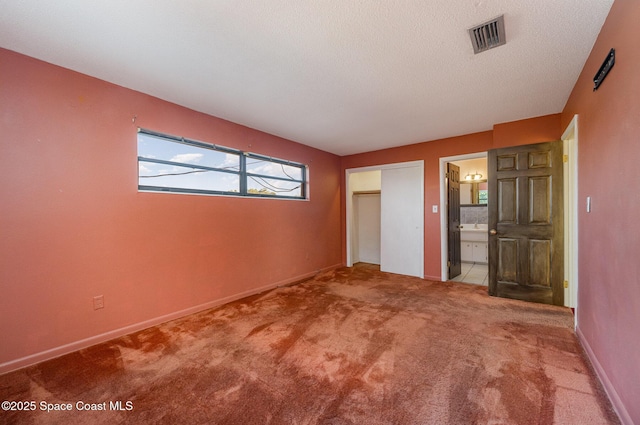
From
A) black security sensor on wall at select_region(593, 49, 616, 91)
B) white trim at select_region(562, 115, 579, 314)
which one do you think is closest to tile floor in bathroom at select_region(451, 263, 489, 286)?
white trim at select_region(562, 115, 579, 314)

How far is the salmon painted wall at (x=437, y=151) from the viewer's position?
3459 mm

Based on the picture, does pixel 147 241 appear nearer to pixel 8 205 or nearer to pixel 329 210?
pixel 8 205

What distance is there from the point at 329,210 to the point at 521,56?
378 cm

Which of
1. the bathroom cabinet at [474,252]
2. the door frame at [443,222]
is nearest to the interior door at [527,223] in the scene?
the door frame at [443,222]

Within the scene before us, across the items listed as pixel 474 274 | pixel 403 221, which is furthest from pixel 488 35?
pixel 474 274

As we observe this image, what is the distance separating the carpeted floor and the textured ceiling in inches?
97.7

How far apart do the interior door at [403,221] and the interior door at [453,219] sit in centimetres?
47

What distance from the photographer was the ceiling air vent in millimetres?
1770

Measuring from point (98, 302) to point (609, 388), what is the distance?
4021 millimetres

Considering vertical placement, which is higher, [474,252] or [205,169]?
[205,169]

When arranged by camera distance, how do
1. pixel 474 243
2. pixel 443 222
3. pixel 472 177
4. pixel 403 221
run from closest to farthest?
pixel 443 222 → pixel 403 221 → pixel 474 243 → pixel 472 177

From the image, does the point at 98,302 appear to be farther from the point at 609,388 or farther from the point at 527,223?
the point at 527,223

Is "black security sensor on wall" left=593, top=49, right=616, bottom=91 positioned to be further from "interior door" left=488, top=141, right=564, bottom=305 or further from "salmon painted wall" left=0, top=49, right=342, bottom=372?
"salmon painted wall" left=0, top=49, right=342, bottom=372

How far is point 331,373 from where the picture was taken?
1923 millimetres
